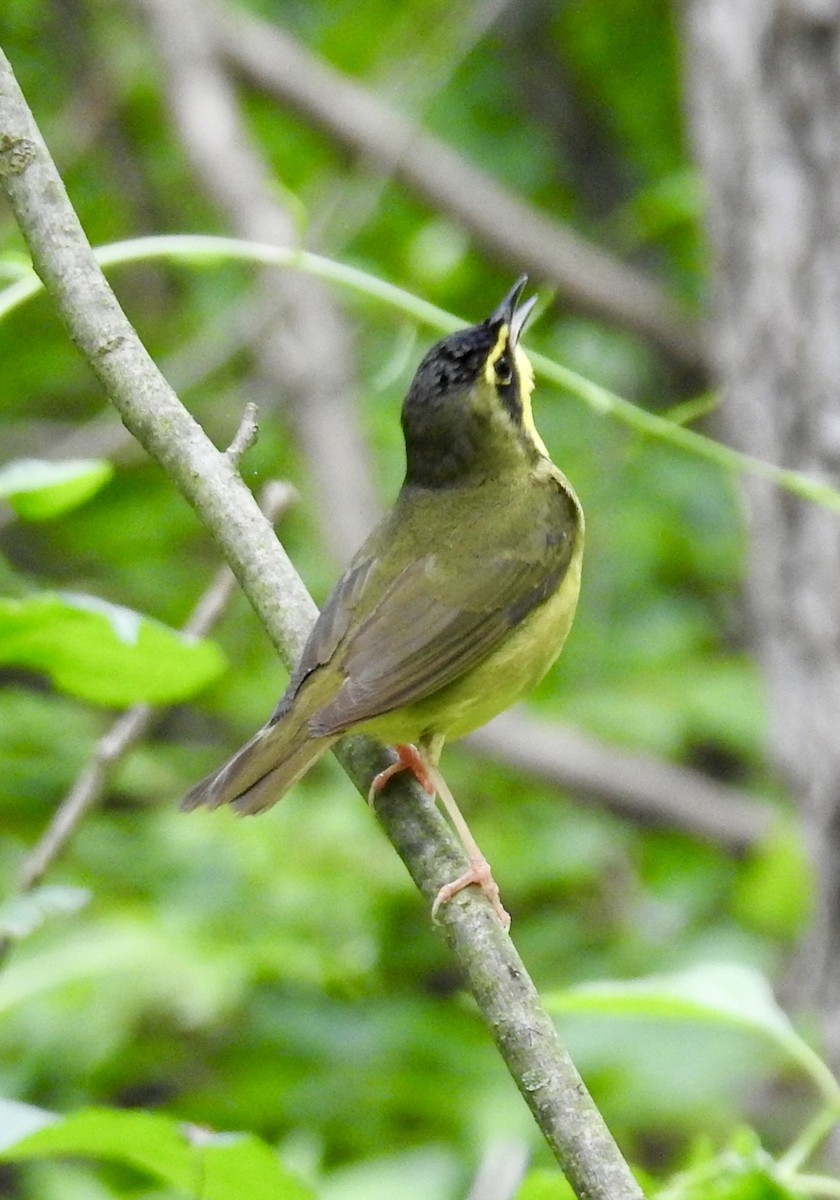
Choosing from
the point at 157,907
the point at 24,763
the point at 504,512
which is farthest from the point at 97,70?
the point at 504,512

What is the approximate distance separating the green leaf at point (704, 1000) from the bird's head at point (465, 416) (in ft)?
4.99

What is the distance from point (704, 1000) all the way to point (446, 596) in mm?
1216

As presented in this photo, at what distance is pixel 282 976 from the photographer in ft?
15.8

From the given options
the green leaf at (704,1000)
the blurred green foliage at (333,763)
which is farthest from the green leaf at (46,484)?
the green leaf at (704,1000)

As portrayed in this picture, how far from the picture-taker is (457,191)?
7.34 metres

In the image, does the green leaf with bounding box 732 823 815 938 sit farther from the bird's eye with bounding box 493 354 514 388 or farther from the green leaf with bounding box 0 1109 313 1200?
the green leaf with bounding box 0 1109 313 1200

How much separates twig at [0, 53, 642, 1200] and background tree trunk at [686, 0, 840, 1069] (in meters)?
2.51

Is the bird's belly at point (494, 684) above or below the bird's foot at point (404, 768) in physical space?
above

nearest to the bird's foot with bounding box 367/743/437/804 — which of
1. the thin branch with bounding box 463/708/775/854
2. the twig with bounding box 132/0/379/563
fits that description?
the thin branch with bounding box 463/708/775/854

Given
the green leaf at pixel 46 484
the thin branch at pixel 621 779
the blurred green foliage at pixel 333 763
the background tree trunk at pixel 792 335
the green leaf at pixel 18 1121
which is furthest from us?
the thin branch at pixel 621 779

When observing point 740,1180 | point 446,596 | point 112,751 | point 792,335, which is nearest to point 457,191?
point 792,335

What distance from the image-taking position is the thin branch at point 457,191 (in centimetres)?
728

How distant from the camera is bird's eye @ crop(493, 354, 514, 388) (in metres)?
3.67

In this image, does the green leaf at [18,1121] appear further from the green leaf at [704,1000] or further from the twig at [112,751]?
the green leaf at [704,1000]
